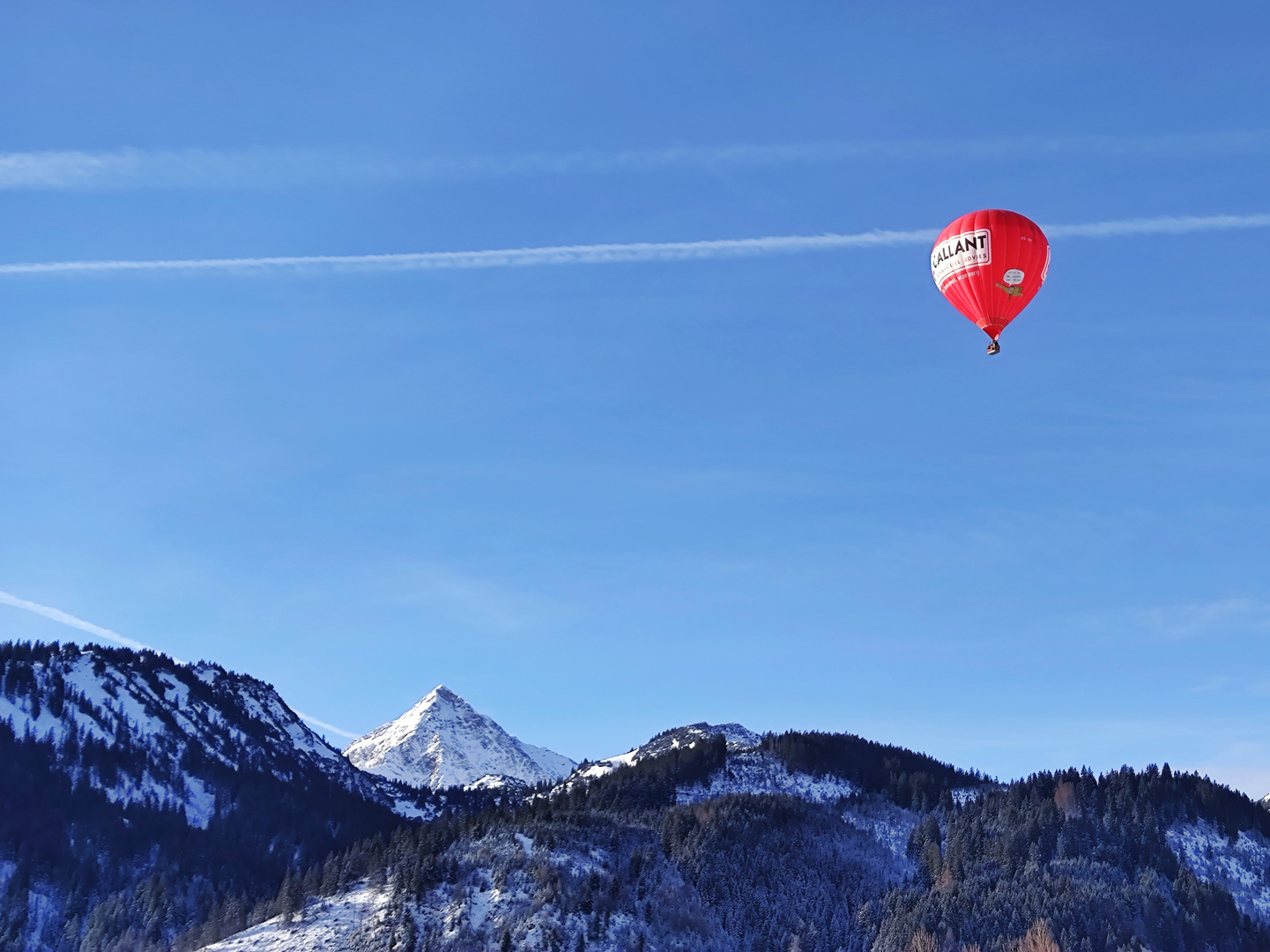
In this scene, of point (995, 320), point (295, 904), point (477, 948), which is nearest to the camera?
point (995, 320)

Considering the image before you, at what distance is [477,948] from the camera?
17525 cm

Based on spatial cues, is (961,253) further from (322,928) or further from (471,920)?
(322,928)

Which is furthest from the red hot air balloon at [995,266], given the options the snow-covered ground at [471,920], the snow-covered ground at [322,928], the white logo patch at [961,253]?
the snow-covered ground at [322,928]

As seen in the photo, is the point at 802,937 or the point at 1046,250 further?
the point at 802,937

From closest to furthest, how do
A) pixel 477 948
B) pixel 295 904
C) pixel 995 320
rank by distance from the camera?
pixel 995 320 → pixel 477 948 → pixel 295 904

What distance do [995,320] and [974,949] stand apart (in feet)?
396

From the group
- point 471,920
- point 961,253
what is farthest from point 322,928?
point 961,253

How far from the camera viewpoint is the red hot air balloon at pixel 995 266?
105m

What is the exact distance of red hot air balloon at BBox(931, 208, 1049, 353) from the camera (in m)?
105

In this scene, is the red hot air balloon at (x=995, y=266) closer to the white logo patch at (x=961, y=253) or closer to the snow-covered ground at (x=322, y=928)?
the white logo patch at (x=961, y=253)

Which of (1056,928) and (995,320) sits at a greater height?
(995,320)

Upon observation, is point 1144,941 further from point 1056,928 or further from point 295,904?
point 295,904

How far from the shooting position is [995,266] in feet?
344

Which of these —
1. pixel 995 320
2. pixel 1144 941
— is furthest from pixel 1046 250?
pixel 1144 941
